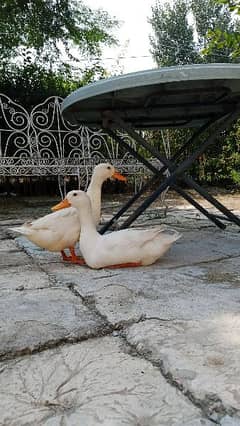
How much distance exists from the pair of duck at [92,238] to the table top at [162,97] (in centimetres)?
51

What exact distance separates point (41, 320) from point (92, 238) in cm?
56

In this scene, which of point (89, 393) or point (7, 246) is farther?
point (7, 246)

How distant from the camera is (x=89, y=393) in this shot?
66cm

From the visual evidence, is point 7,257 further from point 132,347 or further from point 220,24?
point 220,24

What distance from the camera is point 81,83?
18.7 ft

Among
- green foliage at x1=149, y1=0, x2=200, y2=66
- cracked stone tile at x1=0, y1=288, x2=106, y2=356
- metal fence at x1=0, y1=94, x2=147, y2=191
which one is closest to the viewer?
cracked stone tile at x1=0, y1=288, x2=106, y2=356

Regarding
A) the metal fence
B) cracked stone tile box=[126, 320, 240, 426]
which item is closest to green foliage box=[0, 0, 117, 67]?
the metal fence

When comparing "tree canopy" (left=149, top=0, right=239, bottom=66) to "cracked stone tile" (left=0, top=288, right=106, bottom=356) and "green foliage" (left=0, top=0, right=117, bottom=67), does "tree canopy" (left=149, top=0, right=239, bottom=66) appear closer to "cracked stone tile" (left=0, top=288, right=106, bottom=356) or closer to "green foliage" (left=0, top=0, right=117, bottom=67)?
"green foliage" (left=0, top=0, right=117, bottom=67)

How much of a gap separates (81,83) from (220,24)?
9816 mm

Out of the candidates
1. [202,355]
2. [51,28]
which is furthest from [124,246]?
[51,28]

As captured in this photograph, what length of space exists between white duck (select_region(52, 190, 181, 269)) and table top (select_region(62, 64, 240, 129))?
618mm

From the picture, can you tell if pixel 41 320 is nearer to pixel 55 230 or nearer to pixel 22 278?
pixel 22 278

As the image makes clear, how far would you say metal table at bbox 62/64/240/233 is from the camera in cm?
140

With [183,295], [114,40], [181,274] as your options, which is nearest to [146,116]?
[181,274]
